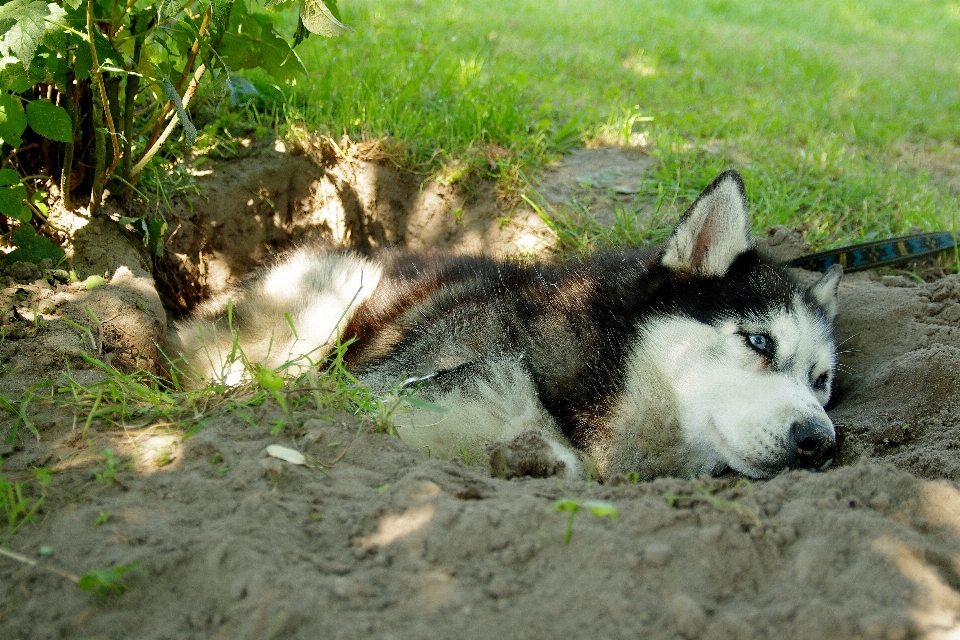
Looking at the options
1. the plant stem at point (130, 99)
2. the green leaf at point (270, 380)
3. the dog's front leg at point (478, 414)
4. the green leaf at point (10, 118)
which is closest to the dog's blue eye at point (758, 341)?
the dog's front leg at point (478, 414)

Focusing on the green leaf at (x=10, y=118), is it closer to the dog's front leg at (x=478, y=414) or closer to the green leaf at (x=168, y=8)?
the green leaf at (x=168, y=8)

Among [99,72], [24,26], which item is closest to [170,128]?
[99,72]

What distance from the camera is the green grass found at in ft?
15.0

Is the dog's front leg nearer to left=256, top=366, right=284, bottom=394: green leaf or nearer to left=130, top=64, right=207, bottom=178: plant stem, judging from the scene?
left=256, top=366, right=284, bottom=394: green leaf

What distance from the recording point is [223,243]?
4316mm

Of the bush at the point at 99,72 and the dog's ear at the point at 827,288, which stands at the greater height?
the bush at the point at 99,72

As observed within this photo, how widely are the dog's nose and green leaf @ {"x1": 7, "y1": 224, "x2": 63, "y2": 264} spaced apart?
297 cm

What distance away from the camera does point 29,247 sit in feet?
9.47

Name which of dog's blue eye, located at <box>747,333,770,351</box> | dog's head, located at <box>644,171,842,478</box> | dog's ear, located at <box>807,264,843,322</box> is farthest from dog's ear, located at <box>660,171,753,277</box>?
dog's ear, located at <box>807,264,843,322</box>

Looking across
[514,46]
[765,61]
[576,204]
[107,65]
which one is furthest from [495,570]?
[765,61]

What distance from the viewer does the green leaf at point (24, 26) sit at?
90.4 inches

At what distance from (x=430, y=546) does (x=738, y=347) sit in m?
1.59

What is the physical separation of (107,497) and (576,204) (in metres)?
3.24

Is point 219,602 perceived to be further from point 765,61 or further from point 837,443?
point 765,61
